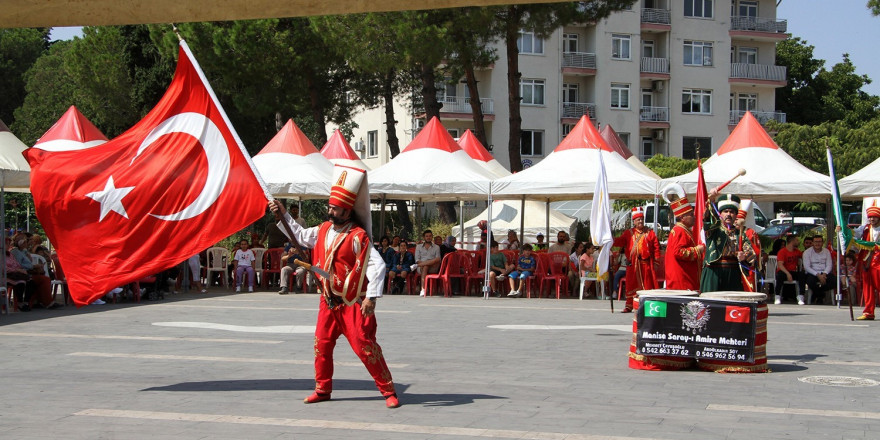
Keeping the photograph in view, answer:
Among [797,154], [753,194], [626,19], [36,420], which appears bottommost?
[36,420]

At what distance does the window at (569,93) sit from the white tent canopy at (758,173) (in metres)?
31.5

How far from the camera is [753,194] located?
66.8ft

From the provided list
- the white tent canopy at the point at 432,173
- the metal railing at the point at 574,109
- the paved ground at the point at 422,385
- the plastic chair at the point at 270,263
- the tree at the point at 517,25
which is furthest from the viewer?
the metal railing at the point at 574,109

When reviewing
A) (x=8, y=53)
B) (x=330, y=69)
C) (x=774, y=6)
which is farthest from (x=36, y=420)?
(x=8, y=53)

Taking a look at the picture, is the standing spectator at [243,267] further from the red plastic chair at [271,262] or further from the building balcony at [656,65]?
the building balcony at [656,65]

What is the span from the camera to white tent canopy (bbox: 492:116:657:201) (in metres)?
20.4

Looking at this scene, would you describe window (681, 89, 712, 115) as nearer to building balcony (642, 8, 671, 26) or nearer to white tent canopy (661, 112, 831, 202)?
building balcony (642, 8, 671, 26)

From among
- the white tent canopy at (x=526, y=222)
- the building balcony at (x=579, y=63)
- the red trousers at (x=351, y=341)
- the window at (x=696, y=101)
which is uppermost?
the building balcony at (x=579, y=63)

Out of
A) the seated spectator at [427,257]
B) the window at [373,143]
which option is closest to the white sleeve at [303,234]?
the seated spectator at [427,257]

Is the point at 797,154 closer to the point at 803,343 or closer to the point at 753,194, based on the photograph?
the point at 753,194

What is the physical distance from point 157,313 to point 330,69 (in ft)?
73.6

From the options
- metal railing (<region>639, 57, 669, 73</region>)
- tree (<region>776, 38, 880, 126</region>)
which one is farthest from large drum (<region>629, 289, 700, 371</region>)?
tree (<region>776, 38, 880, 126</region>)

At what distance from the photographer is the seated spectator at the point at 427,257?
71.8ft

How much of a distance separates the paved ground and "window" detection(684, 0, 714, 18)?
4153cm
